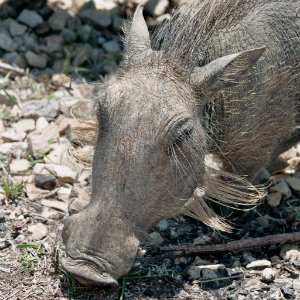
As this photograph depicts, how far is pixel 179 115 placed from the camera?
3.93 m

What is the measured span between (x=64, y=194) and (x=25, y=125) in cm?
84

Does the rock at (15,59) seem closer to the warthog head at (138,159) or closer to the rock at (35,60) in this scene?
the rock at (35,60)

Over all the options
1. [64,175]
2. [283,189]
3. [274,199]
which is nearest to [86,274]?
[64,175]

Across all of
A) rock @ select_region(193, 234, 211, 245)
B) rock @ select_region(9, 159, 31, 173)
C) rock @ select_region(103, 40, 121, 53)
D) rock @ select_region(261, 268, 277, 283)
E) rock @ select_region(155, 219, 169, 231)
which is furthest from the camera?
rock @ select_region(103, 40, 121, 53)

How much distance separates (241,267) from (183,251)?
32cm

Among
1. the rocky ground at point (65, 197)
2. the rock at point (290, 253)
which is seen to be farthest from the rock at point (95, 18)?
the rock at point (290, 253)

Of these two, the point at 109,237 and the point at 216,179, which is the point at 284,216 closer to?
the point at 216,179

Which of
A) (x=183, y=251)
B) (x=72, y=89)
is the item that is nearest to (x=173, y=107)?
(x=183, y=251)

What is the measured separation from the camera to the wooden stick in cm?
432

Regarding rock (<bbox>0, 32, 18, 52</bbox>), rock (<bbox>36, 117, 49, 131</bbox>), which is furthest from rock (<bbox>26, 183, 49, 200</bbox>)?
rock (<bbox>0, 32, 18, 52</bbox>)

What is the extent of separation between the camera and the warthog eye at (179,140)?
3.88 meters

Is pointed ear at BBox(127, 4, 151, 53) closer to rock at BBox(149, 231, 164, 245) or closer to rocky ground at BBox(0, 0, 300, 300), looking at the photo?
rocky ground at BBox(0, 0, 300, 300)

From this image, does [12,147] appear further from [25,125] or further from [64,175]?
[64,175]

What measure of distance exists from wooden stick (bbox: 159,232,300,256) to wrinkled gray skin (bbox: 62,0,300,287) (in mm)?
333
